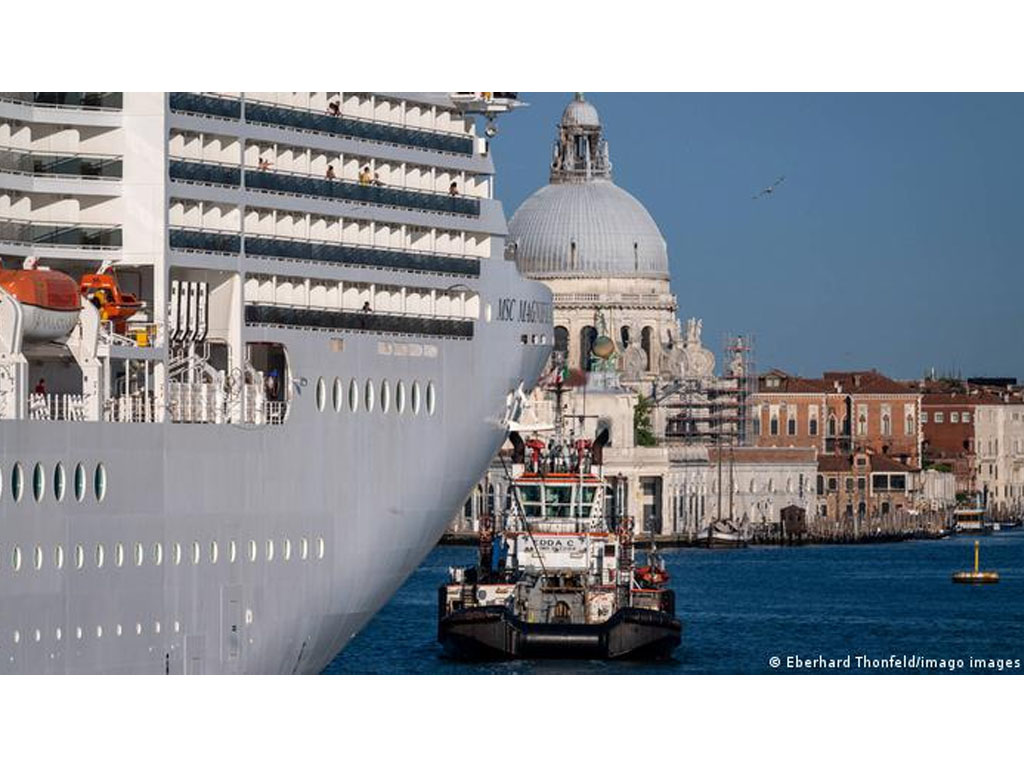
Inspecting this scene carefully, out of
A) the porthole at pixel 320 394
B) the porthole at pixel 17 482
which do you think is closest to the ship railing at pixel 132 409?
the porthole at pixel 17 482

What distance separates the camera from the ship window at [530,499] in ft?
157

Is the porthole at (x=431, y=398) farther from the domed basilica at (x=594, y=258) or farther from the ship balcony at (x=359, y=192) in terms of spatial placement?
the domed basilica at (x=594, y=258)

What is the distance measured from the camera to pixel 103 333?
30.2 metres

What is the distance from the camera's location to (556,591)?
4766cm

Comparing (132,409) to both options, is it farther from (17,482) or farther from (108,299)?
(17,482)

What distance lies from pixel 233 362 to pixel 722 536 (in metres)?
71.1

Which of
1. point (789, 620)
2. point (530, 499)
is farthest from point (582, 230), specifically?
point (530, 499)

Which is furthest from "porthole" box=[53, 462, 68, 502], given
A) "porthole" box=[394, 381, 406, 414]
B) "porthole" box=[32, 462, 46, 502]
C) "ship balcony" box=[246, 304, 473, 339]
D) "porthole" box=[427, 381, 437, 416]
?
"porthole" box=[427, 381, 437, 416]

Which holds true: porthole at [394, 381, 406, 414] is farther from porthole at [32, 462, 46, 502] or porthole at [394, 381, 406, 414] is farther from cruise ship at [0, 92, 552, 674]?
porthole at [32, 462, 46, 502]

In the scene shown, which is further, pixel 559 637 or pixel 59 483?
pixel 559 637

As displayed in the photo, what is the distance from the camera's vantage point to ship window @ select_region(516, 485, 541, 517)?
47.9 meters

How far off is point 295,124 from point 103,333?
162 inches

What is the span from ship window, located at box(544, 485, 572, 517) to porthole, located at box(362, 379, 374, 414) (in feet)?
44.2

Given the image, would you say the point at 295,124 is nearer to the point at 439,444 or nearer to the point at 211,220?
the point at 211,220
